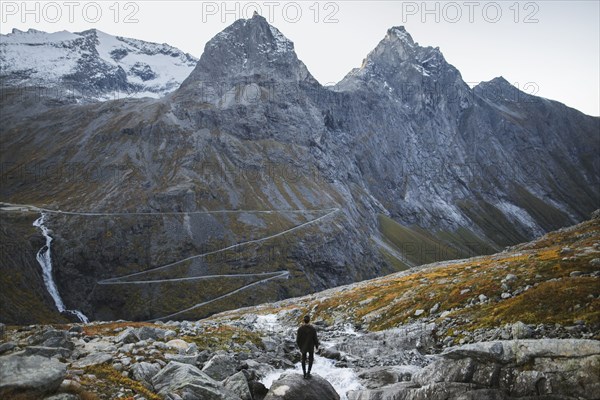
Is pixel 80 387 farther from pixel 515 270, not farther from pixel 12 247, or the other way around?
pixel 12 247

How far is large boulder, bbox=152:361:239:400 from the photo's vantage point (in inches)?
588

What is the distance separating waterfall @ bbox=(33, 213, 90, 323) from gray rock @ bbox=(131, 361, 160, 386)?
10279cm

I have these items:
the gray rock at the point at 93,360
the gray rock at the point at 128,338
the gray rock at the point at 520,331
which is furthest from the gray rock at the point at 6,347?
the gray rock at the point at 520,331

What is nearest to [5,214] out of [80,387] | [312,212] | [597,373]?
[312,212]

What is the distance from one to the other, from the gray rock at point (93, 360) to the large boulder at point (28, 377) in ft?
13.3

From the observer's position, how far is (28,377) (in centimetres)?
1137

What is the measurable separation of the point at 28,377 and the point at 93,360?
6271 mm

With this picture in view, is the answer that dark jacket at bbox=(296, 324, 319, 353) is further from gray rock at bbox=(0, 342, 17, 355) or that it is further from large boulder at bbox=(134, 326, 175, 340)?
gray rock at bbox=(0, 342, 17, 355)

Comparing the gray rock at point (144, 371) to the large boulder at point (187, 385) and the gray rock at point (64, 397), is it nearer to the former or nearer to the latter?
the large boulder at point (187, 385)

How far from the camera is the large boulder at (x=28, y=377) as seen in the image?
426 inches

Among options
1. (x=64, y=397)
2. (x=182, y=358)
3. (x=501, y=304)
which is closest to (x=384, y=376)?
(x=501, y=304)

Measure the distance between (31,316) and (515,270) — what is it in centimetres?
8803

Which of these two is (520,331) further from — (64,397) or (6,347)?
(6,347)

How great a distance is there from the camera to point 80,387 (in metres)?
12.4
